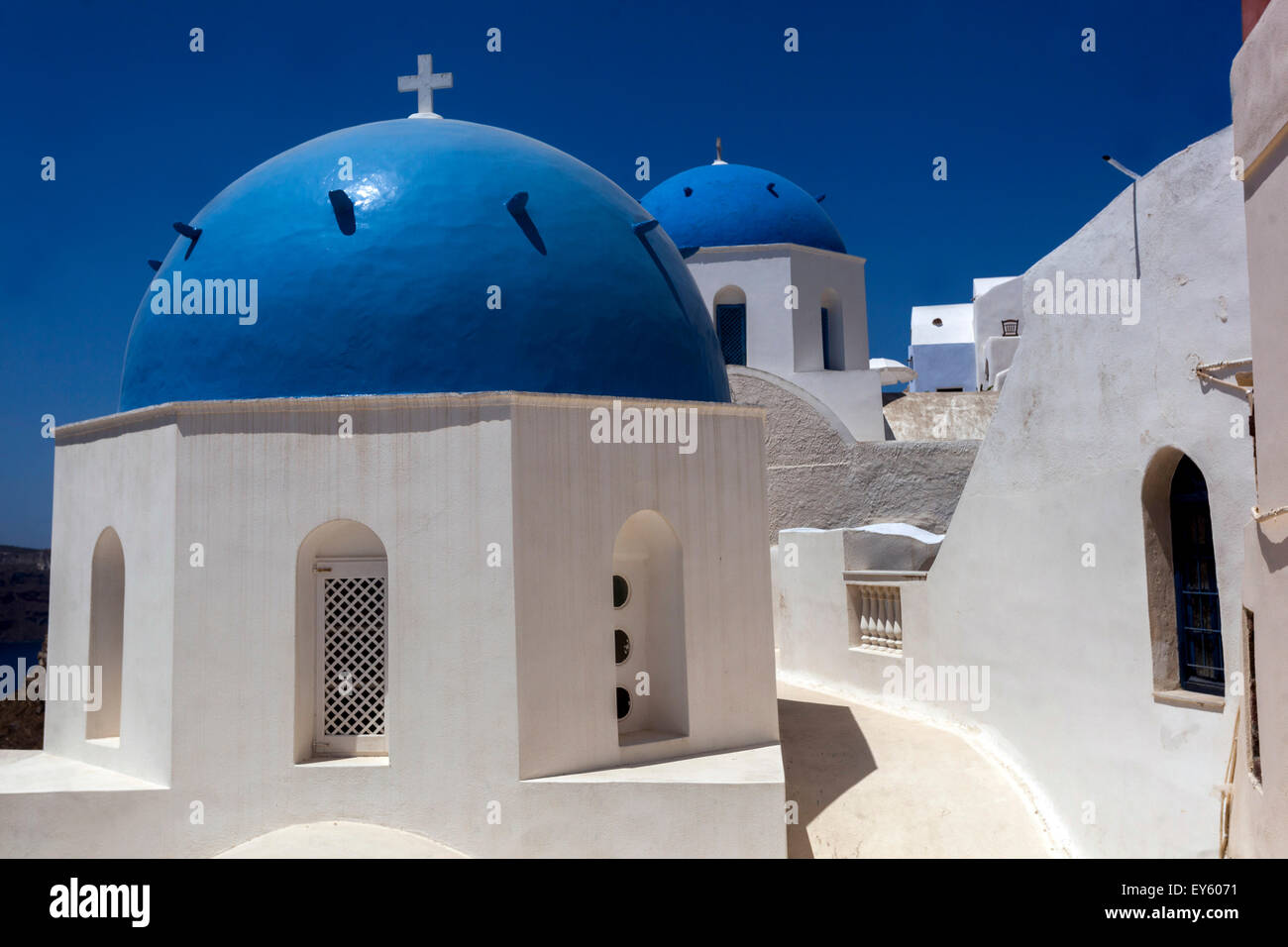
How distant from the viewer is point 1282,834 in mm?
4441

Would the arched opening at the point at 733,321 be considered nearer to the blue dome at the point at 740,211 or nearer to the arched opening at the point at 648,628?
the blue dome at the point at 740,211

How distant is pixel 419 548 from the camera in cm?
746

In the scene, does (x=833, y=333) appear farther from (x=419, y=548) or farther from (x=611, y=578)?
(x=419, y=548)

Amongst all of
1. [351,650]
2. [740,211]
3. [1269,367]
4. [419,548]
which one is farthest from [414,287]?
[740,211]

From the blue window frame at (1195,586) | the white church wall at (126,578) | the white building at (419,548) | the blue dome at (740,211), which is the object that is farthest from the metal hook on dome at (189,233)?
the blue dome at (740,211)

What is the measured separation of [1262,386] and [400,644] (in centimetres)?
551

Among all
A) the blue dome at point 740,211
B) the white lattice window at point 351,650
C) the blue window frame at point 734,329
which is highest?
the blue dome at point 740,211

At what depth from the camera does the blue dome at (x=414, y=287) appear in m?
7.82

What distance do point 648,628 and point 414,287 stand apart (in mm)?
3310

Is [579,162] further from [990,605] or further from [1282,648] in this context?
[1282,648]

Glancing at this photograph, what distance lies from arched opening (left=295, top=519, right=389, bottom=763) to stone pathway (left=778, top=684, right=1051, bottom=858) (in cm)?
347

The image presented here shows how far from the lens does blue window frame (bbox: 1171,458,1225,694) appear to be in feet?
22.6

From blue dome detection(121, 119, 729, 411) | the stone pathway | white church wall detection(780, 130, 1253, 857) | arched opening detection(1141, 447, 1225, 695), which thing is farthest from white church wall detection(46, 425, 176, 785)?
arched opening detection(1141, 447, 1225, 695)

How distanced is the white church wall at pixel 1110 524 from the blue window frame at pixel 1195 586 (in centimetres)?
22
